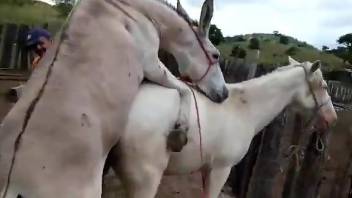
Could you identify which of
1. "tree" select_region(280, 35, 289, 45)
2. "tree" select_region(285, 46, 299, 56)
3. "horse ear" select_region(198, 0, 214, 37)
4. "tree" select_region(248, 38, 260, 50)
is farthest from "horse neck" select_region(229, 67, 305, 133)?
"tree" select_region(280, 35, 289, 45)

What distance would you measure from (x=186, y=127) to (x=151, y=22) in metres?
0.83

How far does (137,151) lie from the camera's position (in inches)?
197

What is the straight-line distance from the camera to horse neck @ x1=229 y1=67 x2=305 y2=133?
6.30 metres

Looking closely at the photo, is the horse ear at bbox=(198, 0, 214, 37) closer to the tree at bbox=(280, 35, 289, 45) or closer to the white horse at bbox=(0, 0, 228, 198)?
the white horse at bbox=(0, 0, 228, 198)

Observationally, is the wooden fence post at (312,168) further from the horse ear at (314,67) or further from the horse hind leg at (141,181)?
the horse hind leg at (141,181)

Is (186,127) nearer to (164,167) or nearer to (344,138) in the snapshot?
(164,167)

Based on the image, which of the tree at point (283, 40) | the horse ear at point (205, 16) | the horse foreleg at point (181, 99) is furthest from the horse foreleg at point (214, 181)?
the tree at point (283, 40)

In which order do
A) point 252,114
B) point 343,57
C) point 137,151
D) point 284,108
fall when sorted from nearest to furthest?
1. point 137,151
2. point 252,114
3. point 284,108
4. point 343,57

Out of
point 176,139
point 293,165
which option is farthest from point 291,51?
point 176,139

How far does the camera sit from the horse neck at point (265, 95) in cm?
630

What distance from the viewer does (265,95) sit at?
6.55 m

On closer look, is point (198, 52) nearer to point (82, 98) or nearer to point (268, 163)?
point (82, 98)

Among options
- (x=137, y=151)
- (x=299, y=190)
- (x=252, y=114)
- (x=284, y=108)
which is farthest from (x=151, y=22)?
(x=299, y=190)

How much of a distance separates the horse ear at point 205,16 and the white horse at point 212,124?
511 millimetres
